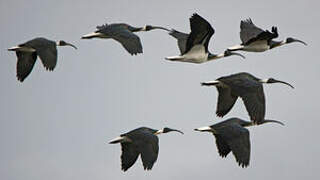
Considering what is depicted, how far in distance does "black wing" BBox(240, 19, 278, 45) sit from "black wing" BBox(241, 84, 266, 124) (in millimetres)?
2449

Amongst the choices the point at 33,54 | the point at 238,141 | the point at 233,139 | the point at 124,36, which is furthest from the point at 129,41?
the point at 238,141

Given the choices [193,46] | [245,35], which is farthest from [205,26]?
[245,35]

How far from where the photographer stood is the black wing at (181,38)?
136 ft

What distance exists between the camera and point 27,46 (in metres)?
40.6

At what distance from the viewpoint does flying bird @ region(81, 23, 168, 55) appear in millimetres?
38625

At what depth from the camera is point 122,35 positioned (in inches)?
1554

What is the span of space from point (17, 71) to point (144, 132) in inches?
188

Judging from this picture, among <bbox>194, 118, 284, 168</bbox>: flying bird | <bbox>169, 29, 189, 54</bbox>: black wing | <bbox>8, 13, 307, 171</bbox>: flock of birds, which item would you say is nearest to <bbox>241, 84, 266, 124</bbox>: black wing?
<bbox>8, 13, 307, 171</bbox>: flock of birds

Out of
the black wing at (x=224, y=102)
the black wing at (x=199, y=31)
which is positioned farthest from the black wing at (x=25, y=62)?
the black wing at (x=224, y=102)

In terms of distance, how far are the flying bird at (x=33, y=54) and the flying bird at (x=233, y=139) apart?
17.5ft

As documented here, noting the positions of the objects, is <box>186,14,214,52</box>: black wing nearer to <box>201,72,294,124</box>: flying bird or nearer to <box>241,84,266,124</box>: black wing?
<box>201,72,294,124</box>: flying bird

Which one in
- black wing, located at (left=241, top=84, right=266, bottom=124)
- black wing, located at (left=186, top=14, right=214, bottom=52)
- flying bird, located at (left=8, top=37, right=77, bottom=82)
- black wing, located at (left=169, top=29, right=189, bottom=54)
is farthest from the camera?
black wing, located at (left=169, top=29, right=189, bottom=54)

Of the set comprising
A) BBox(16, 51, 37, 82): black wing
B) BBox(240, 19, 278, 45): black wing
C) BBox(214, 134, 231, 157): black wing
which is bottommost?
BBox(214, 134, 231, 157): black wing

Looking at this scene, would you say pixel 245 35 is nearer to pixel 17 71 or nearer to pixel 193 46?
pixel 193 46
